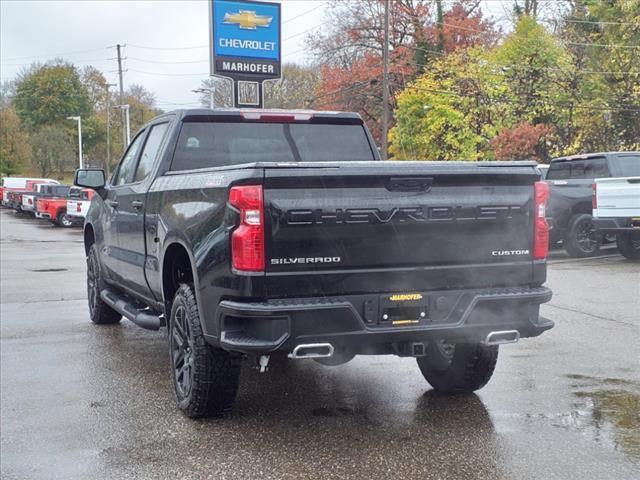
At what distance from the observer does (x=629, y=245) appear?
44.8 ft

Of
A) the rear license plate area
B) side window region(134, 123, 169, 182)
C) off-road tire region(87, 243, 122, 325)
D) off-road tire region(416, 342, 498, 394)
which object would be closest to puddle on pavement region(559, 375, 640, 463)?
off-road tire region(416, 342, 498, 394)

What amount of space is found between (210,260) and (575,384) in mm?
3136

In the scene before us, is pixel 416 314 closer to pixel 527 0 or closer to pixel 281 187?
pixel 281 187

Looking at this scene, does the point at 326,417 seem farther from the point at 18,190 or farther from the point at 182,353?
the point at 18,190

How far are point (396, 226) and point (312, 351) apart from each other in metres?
0.86

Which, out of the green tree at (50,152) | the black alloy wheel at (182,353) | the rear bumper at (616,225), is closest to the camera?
the black alloy wheel at (182,353)

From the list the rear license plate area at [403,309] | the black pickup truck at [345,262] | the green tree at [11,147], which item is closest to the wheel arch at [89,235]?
the black pickup truck at [345,262]

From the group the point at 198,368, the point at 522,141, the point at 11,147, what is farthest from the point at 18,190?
the point at 198,368

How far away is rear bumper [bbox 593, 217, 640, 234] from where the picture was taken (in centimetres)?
1256

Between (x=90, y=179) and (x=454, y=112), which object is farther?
(x=454, y=112)

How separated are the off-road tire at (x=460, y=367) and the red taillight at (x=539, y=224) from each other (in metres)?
0.83

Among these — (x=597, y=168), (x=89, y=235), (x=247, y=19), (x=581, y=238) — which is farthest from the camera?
(x=247, y=19)

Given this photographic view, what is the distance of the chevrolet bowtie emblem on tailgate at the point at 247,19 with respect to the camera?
58.7 feet

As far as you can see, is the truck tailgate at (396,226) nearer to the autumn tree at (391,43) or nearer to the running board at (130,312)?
the running board at (130,312)
